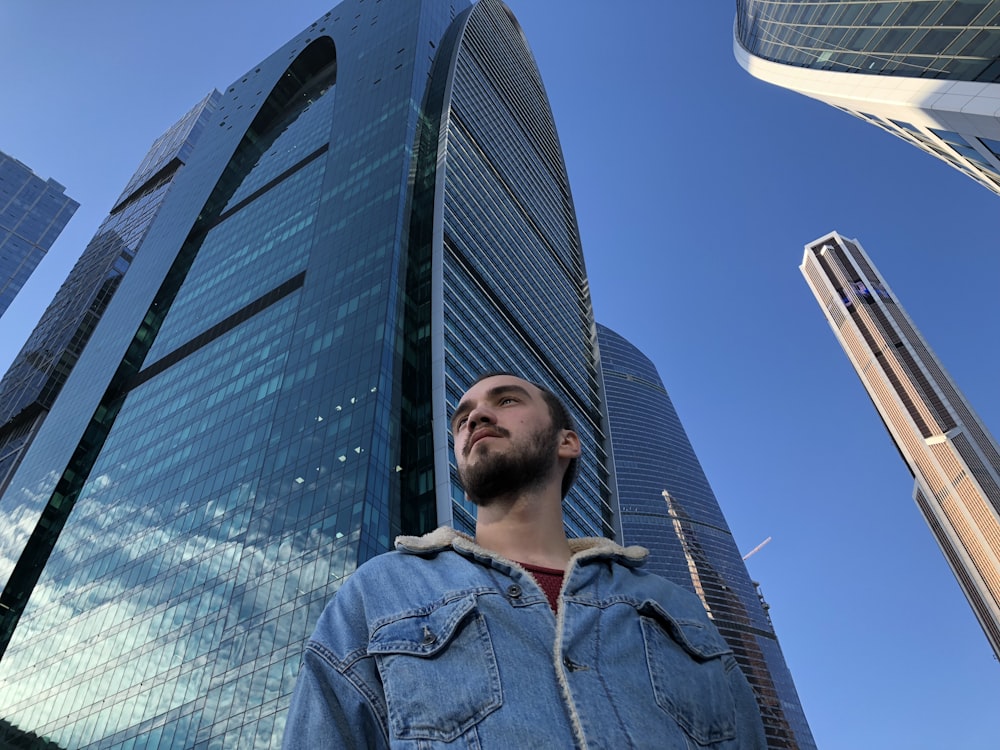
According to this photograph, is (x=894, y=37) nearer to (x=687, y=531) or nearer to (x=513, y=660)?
(x=513, y=660)

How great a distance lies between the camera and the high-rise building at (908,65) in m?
28.6

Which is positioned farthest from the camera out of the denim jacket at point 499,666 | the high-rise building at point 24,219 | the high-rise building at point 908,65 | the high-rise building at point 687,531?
the high-rise building at point 687,531

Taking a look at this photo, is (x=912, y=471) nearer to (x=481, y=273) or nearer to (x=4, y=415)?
(x=481, y=273)

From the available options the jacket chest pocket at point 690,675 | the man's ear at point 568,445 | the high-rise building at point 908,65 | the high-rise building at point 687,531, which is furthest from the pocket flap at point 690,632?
the high-rise building at point 687,531

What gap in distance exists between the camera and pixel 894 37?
3225cm

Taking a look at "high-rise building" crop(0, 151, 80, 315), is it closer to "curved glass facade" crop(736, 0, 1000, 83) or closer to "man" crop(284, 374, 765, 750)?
"curved glass facade" crop(736, 0, 1000, 83)

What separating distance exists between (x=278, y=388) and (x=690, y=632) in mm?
57195

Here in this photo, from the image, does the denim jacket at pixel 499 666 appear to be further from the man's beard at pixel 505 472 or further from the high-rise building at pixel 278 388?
the high-rise building at pixel 278 388

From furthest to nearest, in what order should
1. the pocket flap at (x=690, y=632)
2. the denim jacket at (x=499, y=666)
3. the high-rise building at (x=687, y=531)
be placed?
the high-rise building at (x=687, y=531), the pocket flap at (x=690, y=632), the denim jacket at (x=499, y=666)

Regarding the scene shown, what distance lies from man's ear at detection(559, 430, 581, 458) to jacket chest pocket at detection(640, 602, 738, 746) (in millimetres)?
1307

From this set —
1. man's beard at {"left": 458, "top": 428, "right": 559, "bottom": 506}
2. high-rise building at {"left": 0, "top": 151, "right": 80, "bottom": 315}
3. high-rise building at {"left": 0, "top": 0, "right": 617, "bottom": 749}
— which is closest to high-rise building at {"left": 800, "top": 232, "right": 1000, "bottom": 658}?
high-rise building at {"left": 0, "top": 0, "right": 617, "bottom": 749}

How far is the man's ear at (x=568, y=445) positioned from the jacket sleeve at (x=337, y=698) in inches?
71.4

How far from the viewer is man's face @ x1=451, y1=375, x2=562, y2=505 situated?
3684 mm

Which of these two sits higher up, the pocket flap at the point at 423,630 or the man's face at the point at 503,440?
the man's face at the point at 503,440
